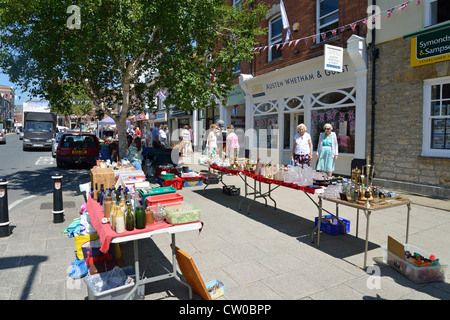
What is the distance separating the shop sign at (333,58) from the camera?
9.23 metres

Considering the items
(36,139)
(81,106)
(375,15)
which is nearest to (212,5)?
(375,15)

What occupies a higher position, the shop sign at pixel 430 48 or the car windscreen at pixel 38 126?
the shop sign at pixel 430 48

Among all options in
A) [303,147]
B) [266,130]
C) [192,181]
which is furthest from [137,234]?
[266,130]

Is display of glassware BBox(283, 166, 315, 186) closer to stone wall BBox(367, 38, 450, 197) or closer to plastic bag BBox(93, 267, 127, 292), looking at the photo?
plastic bag BBox(93, 267, 127, 292)

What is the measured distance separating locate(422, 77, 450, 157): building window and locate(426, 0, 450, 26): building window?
5.02ft

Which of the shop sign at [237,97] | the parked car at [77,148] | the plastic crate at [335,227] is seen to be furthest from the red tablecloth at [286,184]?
the shop sign at [237,97]

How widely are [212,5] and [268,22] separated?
6.04 metres

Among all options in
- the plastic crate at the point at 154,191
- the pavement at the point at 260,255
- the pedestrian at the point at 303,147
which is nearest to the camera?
the pavement at the point at 260,255

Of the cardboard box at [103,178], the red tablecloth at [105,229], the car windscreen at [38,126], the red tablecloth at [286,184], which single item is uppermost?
the car windscreen at [38,126]

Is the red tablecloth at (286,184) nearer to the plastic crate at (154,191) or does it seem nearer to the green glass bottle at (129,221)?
the plastic crate at (154,191)

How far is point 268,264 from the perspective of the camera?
4109 mm

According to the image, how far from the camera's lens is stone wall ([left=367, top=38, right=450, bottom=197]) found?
25.3 feet

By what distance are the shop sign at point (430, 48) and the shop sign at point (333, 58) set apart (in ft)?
6.52
